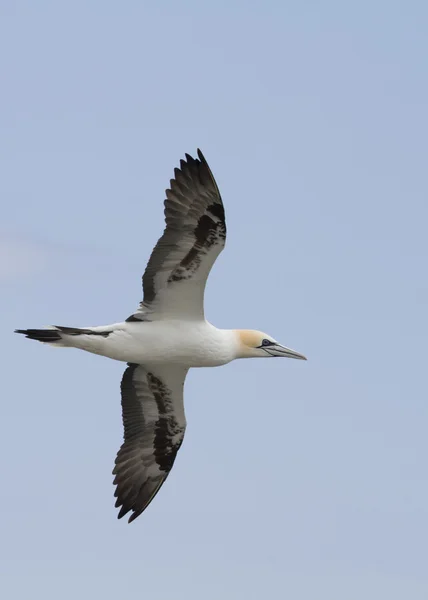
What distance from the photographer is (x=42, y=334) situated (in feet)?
64.3

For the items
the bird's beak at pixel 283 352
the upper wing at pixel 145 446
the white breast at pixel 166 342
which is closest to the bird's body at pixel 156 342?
the white breast at pixel 166 342

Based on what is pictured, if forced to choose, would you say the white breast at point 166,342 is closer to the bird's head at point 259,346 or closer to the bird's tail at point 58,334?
the bird's tail at point 58,334

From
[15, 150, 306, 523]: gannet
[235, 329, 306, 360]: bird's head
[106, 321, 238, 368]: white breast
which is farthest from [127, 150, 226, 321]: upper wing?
[235, 329, 306, 360]: bird's head

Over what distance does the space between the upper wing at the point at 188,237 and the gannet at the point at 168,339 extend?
0.05 feet

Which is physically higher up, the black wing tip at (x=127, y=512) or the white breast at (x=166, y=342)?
the white breast at (x=166, y=342)

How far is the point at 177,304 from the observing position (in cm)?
1962

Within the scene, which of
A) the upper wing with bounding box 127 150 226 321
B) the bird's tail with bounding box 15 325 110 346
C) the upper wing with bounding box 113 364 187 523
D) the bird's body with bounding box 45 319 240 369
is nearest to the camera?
the upper wing with bounding box 127 150 226 321

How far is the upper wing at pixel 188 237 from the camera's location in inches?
733

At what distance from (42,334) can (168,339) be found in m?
1.90

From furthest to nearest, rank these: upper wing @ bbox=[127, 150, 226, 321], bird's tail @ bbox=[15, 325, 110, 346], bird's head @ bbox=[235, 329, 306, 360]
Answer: bird's head @ bbox=[235, 329, 306, 360]
bird's tail @ bbox=[15, 325, 110, 346]
upper wing @ bbox=[127, 150, 226, 321]

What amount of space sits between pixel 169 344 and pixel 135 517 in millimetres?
3584

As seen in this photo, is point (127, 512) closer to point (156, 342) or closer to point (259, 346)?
point (156, 342)

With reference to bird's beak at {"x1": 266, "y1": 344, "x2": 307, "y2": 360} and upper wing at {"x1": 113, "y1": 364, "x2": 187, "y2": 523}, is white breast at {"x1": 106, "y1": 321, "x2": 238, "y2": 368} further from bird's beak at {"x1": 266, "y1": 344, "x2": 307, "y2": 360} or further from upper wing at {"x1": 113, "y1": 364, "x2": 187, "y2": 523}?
upper wing at {"x1": 113, "y1": 364, "x2": 187, "y2": 523}

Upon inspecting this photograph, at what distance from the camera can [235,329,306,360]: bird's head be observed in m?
20.6
